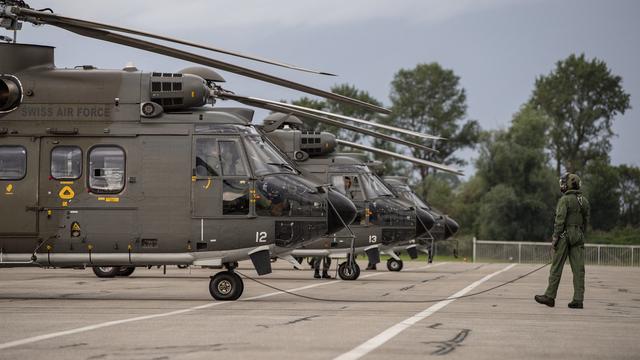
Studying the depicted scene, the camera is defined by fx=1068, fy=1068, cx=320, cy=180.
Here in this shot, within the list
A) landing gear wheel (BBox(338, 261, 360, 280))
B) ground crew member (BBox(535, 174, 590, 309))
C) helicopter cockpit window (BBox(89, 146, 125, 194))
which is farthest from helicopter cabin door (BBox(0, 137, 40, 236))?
landing gear wheel (BBox(338, 261, 360, 280))

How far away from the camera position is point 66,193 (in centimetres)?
1802

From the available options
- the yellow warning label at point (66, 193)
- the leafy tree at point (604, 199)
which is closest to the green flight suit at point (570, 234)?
the yellow warning label at point (66, 193)

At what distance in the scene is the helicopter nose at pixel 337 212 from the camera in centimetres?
1858

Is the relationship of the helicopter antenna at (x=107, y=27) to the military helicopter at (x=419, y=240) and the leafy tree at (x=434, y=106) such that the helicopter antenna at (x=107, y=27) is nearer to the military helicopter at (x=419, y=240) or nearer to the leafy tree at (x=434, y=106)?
the military helicopter at (x=419, y=240)

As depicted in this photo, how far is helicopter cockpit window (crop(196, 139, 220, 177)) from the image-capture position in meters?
17.9

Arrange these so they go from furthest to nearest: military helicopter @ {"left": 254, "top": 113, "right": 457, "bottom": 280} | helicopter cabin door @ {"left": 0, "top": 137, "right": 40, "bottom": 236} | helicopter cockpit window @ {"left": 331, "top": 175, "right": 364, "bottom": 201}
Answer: helicopter cockpit window @ {"left": 331, "top": 175, "right": 364, "bottom": 201}, military helicopter @ {"left": 254, "top": 113, "right": 457, "bottom": 280}, helicopter cabin door @ {"left": 0, "top": 137, "right": 40, "bottom": 236}

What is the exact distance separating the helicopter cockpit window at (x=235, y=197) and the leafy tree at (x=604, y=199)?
7131 cm

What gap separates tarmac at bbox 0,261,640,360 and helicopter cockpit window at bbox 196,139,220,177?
216 centimetres

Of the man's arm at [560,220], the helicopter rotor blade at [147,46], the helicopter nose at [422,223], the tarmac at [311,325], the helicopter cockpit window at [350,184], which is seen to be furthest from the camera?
the helicopter nose at [422,223]

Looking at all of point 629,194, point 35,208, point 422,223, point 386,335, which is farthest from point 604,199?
point 386,335

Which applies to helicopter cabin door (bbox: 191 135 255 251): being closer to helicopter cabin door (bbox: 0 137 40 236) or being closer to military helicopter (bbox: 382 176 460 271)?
helicopter cabin door (bbox: 0 137 40 236)

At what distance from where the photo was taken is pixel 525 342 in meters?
11.3

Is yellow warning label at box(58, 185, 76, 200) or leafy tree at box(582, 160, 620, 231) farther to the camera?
leafy tree at box(582, 160, 620, 231)

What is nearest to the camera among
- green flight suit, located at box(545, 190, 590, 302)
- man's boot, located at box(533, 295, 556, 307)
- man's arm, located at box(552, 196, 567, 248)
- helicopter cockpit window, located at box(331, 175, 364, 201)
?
man's boot, located at box(533, 295, 556, 307)
